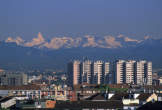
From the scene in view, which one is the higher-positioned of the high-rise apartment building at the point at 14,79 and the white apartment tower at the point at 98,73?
the white apartment tower at the point at 98,73

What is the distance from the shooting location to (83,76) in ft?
623

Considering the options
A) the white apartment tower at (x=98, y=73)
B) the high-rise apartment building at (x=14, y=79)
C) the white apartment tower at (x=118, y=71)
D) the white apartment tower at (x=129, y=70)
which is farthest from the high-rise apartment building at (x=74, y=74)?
the high-rise apartment building at (x=14, y=79)

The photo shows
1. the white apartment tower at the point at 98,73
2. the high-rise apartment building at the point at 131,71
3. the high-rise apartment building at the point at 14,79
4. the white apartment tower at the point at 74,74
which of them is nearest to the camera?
the high-rise apartment building at the point at 14,79

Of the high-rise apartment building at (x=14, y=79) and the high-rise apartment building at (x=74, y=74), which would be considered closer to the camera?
the high-rise apartment building at (x=14, y=79)

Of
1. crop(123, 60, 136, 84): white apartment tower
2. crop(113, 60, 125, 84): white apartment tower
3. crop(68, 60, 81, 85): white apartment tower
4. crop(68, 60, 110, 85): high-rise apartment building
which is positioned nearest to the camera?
crop(123, 60, 136, 84): white apartment tower

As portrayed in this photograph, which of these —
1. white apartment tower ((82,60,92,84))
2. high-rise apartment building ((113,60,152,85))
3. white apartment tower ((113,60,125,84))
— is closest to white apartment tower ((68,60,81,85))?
white apartment tower ((82,60,92,84))

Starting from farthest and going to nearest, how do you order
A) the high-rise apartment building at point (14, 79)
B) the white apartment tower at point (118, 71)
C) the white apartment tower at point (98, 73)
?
the white apartment tower at point (98, 73), the white apartment tower at point (118, 71), the high-rise apartment building at point (14, 79)

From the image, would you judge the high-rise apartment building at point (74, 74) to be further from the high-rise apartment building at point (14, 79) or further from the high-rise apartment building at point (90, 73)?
the high-rise apartment building at point (14, 79)

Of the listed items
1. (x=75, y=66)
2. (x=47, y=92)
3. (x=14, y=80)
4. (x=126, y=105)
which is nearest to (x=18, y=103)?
(x=126, y=105)

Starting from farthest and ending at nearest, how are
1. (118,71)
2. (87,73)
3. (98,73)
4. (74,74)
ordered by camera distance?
→ (74,74) → (87,73) → (98,73) → (118,71)

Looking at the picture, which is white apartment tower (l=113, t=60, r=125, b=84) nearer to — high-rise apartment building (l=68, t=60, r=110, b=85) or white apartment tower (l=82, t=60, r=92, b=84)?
high-rise apartment building (l=68, t=60, r=110, b=85)

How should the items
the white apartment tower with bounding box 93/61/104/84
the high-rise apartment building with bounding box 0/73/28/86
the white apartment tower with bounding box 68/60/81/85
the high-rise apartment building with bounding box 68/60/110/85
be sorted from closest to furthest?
the high-rise apartment building with bounding box 0/73/28/86 < the white apartment tower with bounding box 93/61/104/84 < the high-rise apartment building with bounding box 68/60/110/85 < the white apartment tower with bounding box 68/60/81/85

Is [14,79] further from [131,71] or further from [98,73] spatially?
[98,73]

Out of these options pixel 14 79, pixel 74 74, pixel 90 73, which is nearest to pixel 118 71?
pixel 90 73
